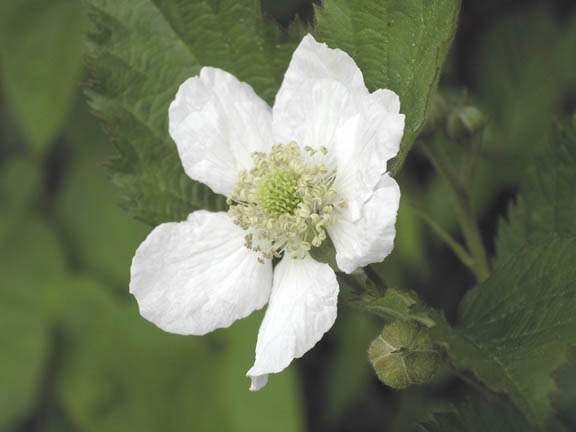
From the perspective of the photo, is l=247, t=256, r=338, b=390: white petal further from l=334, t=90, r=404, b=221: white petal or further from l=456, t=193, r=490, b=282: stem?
l=456, t=193, r=490, b=282: stem

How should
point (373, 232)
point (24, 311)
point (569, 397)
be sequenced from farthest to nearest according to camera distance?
point (24, 311), point (569, 397), point (373, 232)

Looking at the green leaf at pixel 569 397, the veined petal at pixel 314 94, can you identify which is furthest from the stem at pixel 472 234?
the green leaf at pixel 569 397

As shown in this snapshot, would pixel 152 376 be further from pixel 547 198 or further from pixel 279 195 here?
pixel 547 198

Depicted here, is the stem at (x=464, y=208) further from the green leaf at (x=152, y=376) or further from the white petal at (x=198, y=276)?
the green leaf at (x=152, y=376)

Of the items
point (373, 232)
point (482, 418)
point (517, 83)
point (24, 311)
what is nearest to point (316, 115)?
point (373, 232)

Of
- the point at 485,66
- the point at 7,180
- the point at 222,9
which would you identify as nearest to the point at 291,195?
the point at 222,9

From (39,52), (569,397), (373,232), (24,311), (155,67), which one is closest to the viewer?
(373,232)

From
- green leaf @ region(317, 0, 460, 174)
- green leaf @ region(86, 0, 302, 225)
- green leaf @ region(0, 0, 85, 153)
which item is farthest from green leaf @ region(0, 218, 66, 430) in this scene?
green leaf @ region(317, 0, 460, 174)
